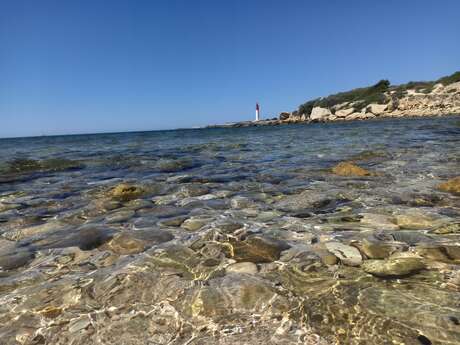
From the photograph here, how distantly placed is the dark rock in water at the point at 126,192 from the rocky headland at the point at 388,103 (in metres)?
50.3

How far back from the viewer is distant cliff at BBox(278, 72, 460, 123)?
50.5 metres

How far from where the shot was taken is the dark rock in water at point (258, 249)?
9.77 feet

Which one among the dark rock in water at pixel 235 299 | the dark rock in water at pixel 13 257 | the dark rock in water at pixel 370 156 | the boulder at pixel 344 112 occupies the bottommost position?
the dark rock in water at pixel 370 156

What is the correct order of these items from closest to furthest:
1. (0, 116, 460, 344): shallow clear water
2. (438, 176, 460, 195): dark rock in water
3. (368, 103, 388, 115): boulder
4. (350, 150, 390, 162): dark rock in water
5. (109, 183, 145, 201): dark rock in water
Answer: (0, 116, 460, 344): shallow clear water < (438, 176, 460, 195): dark rock in water < (109, 183, 145, 201): dark rock in water < (350, 150, 390, 162): dark rock in water < (368, 103, 388, 115): boulder

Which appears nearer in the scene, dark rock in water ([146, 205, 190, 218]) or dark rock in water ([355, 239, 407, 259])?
dark rock in water ([355, 239, 407, 259])

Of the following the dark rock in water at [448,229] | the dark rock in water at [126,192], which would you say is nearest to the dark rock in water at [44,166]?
the dark rock in water at [126,192]

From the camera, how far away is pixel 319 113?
245 feet

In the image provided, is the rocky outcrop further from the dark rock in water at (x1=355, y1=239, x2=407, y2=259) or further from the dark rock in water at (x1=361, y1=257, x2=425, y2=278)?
the dark rock in water at (x1=361, y1=257, x2=425, y2=278)

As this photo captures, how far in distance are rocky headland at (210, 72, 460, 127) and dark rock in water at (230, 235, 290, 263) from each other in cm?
5109

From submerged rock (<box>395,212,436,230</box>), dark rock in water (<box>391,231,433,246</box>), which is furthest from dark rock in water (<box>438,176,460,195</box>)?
dark rock in water (<box>391,231,433,246</box>)

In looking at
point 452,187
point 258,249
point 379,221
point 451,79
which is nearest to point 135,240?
point 258,249

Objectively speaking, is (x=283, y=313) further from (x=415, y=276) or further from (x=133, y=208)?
(x=133, y=208)

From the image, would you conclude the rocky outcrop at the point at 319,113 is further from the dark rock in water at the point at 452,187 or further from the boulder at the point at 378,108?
the dark rock in water at the point at 452,187

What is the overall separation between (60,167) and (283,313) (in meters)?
10.9
